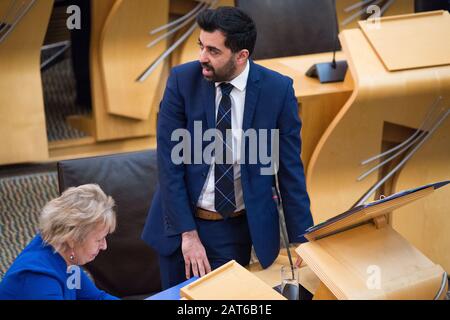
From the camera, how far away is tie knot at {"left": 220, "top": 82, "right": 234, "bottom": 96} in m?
2.48

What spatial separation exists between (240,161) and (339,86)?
103 centimetres

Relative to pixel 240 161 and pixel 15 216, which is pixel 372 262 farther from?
pixel 15 216

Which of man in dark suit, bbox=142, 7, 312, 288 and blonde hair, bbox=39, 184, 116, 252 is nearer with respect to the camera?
blonde hair, bbox=39, 184, 116, 252

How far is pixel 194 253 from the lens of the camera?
2.54 meters

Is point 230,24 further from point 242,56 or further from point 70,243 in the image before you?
point 70,243

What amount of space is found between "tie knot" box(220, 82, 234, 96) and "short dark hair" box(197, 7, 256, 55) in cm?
12

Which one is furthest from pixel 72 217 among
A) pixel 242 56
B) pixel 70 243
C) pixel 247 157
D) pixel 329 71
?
pixel 329 71

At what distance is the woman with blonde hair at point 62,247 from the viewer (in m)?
2.12

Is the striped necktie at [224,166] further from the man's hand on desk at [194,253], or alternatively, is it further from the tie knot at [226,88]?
the man's hand on desk at [194,253]

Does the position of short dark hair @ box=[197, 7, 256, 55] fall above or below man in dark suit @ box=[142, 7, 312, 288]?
above

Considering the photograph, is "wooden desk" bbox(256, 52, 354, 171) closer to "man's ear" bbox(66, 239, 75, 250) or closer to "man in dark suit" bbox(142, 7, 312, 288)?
"man in dark suit" bbox(142, 7, 312, 288)

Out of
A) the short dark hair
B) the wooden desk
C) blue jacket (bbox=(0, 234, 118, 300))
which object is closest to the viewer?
blue jacket (bbox=(0, 234, 118, 300))

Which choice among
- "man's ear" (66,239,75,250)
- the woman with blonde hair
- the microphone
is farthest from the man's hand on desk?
the microphone

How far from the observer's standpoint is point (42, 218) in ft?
7.24
